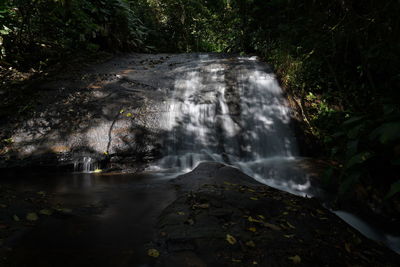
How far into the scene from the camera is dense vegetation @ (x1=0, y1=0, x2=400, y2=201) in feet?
11.3

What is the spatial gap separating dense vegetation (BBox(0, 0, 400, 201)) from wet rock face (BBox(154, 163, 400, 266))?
21.8 inches

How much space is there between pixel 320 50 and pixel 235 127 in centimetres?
252

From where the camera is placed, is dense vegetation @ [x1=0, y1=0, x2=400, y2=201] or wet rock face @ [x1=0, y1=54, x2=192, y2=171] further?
wet rock face @ [x1=0, y1=54, x2=192, y2=171]

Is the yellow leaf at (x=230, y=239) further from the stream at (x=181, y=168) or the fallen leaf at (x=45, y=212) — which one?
Result: the fallen leaf at (x=45, y=212)

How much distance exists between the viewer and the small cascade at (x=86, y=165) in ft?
16.3

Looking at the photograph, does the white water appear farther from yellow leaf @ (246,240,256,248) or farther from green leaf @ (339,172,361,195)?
yellow leaf @ (246,240,256,248)

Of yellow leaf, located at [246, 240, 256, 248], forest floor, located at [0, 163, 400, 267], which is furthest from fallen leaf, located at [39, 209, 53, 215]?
yellow leaf, located at [246, 240, 256, 248]

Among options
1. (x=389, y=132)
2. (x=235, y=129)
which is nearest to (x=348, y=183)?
(x=389, y=132)

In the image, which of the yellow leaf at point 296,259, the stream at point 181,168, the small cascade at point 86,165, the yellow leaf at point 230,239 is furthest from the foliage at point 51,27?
the yellow leaf at point 296,259

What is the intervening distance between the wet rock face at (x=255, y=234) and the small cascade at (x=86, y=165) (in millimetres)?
2669

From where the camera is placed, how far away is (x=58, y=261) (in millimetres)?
1836

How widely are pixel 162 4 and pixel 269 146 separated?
1442 cm

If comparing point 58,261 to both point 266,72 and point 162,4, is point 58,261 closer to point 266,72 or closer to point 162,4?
point 266,72

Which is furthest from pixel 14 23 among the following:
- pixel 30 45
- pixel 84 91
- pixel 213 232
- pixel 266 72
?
pixel 213 232
